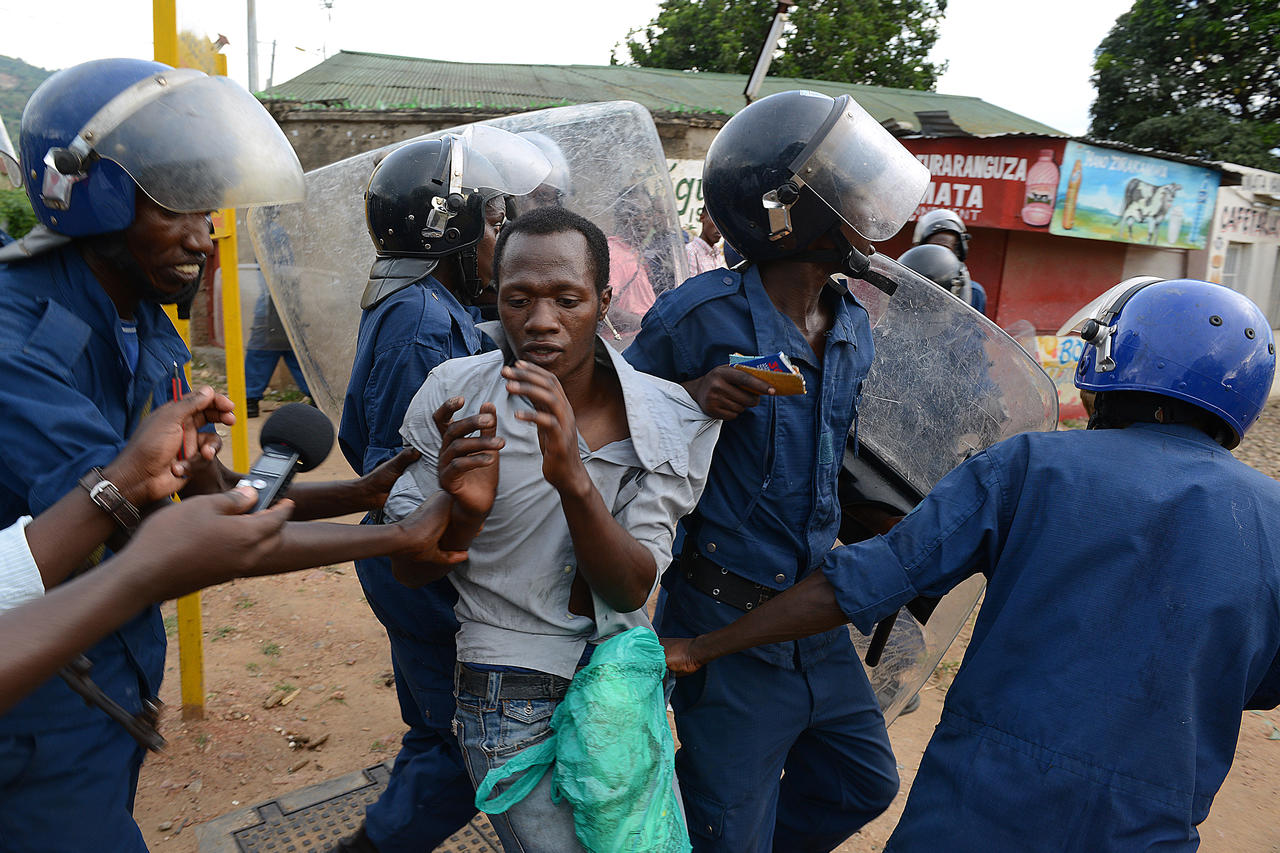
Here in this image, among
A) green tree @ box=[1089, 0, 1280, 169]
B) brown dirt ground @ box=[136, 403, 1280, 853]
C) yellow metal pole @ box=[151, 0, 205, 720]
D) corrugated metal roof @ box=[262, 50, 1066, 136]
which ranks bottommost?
brown dirt ground @ box=[136, 403, 1280, 853]

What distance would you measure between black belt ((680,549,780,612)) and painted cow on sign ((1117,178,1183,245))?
10.7 metres

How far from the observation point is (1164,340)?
1.57 metres

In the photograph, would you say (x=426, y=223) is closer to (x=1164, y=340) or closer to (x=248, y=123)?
(x=248, y=123)

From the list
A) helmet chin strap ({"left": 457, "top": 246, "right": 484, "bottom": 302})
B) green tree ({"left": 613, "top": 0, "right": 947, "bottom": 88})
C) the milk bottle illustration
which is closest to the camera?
helmet chin strap ({"left": 457, "top": 246, "right": 484, "bottom": 302})

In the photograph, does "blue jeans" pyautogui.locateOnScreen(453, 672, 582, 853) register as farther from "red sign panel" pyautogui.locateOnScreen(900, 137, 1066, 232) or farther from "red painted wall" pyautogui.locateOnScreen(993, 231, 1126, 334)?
"red painted wall" pyautogui.locateOnScreen(993, 231, 1126, 334)

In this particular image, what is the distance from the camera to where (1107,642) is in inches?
58.8

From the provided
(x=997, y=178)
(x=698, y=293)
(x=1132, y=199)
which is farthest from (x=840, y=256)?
(x=1132, y=199)

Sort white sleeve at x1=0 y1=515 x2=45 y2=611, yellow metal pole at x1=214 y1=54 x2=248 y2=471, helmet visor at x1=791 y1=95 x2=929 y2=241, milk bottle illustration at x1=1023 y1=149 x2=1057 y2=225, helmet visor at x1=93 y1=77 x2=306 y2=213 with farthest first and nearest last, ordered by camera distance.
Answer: milk bottle illustration at x1=1023 y1=149 x2=1057 y2=225 → yellow metal pole at x1=214 y1=54 x2=248 y2=471 → helmet visor at x1=791 y1=95 x2=929 y2=241 → helmet visor at x1=93 y1=77 x2=306 y2=213 → white sleeve at x1=0 y1=515 x2=45 y2=611

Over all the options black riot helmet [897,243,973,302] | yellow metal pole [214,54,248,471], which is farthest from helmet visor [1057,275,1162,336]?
black riot helmet [897,243,973,302]

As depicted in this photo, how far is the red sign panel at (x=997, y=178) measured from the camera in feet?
33.5

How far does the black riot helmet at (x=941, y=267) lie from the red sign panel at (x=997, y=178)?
5.22m

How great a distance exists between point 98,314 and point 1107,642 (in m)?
Result: 1.91

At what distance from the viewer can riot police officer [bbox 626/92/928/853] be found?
2107 millimetres

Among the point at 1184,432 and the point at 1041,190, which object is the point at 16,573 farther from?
the point at 1041,190
